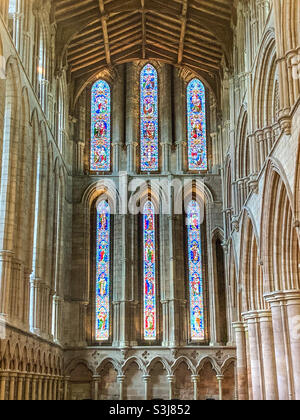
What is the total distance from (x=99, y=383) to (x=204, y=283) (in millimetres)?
6241

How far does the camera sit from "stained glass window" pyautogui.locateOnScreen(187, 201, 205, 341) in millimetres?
25312

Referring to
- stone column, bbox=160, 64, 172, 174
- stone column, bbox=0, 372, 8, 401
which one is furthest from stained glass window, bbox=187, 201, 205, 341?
stone column, bbox=0, 372, 8, 401

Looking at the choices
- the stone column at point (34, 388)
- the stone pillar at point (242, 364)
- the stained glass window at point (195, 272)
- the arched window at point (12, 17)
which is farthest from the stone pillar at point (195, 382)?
the arched window at point (12, 17)

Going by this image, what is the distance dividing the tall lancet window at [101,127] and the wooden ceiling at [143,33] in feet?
3.86

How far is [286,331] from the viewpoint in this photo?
1522 centimetres

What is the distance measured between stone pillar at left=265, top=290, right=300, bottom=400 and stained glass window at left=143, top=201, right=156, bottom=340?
406 inches

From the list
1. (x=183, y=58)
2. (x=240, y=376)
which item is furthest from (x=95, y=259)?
(x=183, y=58)

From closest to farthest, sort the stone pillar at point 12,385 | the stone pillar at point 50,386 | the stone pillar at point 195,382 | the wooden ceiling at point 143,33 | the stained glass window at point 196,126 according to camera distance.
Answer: the stone pillar at point 12,385 → the stone pillar at point 50,386 → the stone pillar at point 195,382 → the wooden ceiling at point 143,33 → the stained glass window at point 196,126

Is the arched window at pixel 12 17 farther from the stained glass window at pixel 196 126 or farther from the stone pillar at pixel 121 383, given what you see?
the stone pillar at pixel 121 383

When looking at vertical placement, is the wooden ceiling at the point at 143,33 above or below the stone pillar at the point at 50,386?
above

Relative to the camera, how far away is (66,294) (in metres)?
25.1

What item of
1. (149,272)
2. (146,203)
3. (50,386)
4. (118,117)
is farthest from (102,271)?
(118,117)

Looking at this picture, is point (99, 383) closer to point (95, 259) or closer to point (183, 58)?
point (95, 259)

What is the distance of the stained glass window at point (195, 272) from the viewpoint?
25.3 m
